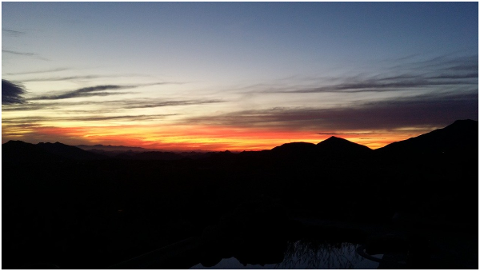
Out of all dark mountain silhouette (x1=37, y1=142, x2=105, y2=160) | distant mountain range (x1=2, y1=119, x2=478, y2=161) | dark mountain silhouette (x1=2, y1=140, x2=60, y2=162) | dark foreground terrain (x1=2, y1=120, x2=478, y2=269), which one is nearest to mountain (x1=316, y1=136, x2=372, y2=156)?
distant mountain range (x1=2, y1=119, x2=478, y2=161)

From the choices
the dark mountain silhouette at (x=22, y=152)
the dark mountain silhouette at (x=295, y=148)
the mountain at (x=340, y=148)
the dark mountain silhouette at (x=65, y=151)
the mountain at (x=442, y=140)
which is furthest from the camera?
the dark mountain silhouette at (x=65, y=151)

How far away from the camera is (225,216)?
1005 centimetres

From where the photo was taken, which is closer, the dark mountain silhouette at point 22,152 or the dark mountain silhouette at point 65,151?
the dark mountain silhouette at point 22,152

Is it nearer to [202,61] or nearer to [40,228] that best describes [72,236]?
[40,228]

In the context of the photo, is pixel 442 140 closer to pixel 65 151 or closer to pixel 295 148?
pixel 295 148

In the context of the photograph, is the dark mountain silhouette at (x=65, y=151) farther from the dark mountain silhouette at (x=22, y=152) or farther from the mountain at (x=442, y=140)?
the mountain at (x=442, y=140)

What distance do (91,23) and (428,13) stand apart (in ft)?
33.9

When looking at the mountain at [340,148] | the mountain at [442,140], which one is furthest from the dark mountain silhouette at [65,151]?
the mountain at [442,140]

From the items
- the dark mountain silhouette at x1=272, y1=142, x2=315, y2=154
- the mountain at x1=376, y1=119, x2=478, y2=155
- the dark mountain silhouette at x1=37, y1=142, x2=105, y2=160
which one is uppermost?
the mountain at x1=376, y1=119, x2=478, y2=155

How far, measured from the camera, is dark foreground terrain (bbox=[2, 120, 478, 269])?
8688 millimetres

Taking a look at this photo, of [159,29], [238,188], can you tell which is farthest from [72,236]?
[238,188]

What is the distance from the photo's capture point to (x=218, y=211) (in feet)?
47.8

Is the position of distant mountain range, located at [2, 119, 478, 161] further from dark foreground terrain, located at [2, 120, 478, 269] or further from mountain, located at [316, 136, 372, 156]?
dark foreground terrain, located at [2, 120, 478, 269]

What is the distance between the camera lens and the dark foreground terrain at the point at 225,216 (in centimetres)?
869
